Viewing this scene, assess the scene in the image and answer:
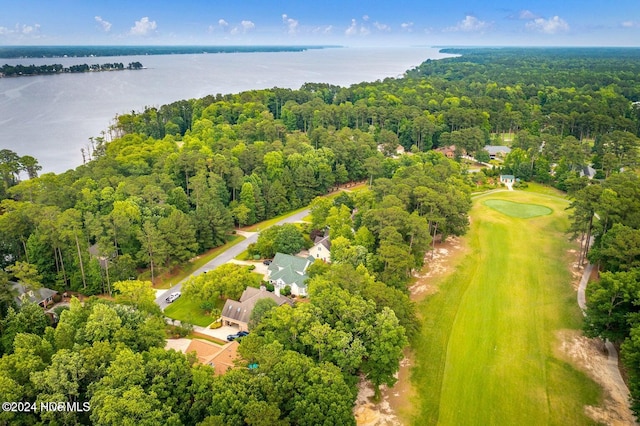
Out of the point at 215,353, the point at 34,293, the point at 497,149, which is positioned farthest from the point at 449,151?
the point at 34,293

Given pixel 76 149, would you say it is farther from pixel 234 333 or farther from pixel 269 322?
pixel 269 322

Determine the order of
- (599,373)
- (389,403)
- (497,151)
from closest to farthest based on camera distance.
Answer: (389,403) → (599,373) → (497,151)

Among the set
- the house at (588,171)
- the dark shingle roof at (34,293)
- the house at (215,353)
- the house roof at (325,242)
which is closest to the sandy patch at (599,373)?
the house roof at (325,242)

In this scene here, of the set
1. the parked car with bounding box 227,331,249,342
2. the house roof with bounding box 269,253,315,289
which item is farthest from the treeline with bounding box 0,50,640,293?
the parked car with bounding box 227,331,249,342

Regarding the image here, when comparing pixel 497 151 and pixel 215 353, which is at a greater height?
pixel 497 151

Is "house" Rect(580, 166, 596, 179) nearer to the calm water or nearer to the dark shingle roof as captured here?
the dark shingle roof

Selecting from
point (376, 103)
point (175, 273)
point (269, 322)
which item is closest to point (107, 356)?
point (269, 322)

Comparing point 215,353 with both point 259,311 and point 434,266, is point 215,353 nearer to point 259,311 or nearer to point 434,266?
point 259,311
